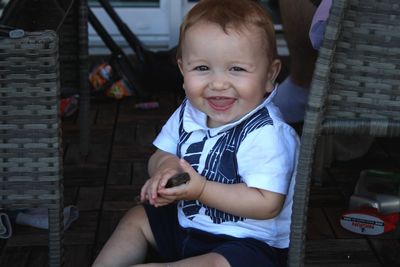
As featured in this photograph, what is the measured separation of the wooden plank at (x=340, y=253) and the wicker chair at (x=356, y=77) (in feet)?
1.87

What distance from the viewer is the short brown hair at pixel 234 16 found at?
1257 millimetres

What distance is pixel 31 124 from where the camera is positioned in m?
1.16

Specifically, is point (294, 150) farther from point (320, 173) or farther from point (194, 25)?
point (320, 173)

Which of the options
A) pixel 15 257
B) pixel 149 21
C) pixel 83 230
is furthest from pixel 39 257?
pixel 149 21

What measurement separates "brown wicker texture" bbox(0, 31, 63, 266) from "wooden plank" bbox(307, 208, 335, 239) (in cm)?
78

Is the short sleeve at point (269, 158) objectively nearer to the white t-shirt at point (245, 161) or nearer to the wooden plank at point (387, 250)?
the white t-shirt at point (245, 161)

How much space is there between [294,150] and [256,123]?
9 cm

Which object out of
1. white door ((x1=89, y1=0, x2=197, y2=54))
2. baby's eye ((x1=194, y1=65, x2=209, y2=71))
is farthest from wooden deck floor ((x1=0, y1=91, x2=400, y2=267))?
white door ((x1=89, y1=0, x2=197, y2=54))

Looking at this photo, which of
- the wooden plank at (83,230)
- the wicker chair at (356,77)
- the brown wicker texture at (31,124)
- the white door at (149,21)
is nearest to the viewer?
the wicker chair at (356,77)

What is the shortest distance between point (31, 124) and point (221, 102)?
1.21ft

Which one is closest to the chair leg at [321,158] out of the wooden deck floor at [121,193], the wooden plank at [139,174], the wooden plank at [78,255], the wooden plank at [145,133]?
the wooden deck floor at [121,193]

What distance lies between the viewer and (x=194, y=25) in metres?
1.28

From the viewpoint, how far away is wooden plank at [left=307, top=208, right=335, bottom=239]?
1.75 m

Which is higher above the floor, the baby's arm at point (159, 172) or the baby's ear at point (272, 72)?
the baby's ear at point (272, 72)
